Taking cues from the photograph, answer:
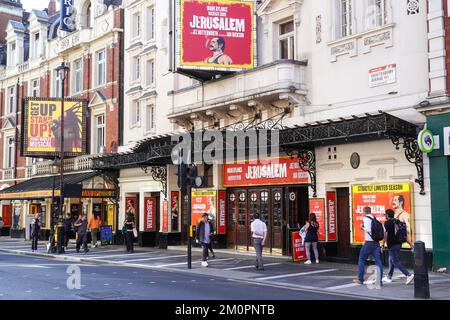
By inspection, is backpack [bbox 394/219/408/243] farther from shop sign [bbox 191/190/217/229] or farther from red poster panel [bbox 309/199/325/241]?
shop sign [bbox 191/190/217/229]

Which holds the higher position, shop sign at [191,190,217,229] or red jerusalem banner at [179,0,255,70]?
red jerusalem banner at [179,0,255,70]

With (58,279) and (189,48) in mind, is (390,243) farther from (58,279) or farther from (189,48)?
(189,48)

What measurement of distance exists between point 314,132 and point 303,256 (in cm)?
426

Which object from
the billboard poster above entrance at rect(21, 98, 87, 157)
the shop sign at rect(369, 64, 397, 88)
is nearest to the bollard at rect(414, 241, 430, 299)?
the shop sign at rect(369, 64, 397, 88)

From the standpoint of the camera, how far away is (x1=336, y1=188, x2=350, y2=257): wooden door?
65.5 feet

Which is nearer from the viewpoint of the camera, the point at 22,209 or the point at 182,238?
the point at 182,238

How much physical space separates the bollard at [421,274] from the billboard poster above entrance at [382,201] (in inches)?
194

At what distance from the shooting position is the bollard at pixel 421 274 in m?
12.2

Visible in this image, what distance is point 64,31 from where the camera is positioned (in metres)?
36.7

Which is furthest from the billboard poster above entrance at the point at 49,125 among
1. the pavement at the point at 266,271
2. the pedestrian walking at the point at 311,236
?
the pedestrian walking at the point at 311,236

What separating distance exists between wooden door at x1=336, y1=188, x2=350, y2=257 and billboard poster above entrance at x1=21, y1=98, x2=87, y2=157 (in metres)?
17.9

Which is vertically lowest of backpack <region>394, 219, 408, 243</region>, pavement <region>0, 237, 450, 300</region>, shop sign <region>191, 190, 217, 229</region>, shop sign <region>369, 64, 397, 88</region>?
pavement <region>0, 237, 450, 300</region>

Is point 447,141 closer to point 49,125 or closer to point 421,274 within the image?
point 421,274

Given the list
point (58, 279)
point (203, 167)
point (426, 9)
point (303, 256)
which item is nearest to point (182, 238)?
point (203, 167)
